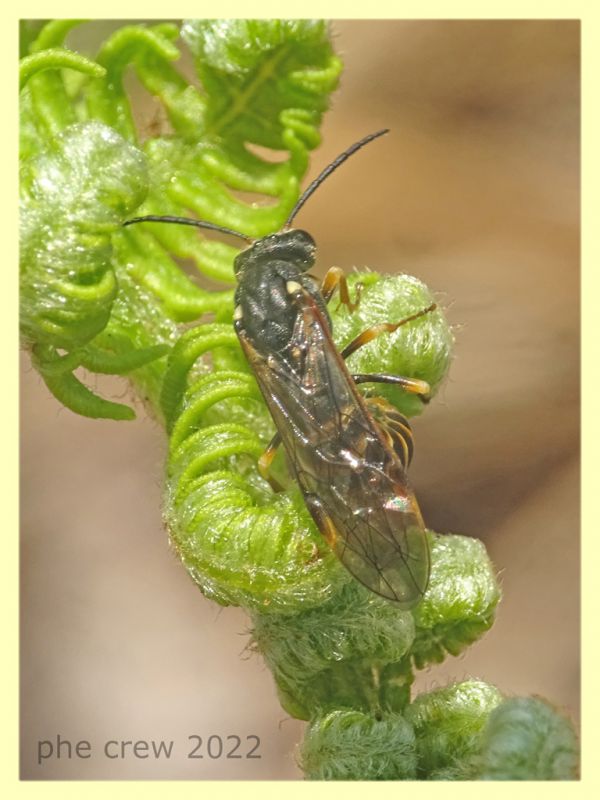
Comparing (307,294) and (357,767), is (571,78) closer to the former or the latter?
(307,294)

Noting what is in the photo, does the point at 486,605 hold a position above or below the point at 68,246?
below

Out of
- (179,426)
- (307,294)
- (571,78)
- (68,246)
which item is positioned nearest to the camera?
(68,246)

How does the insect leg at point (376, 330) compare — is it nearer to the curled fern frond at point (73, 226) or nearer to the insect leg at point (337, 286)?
the insect leg at point (337, 286)

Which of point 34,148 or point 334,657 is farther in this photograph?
point 34,148

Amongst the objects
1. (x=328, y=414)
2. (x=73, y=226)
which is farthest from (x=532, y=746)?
(x=73, y=226)

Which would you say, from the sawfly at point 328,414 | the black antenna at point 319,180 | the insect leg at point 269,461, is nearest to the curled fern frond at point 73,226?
the sawfly at point 328,414

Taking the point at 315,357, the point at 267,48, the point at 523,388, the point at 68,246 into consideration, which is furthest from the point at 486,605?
the point at 523,388

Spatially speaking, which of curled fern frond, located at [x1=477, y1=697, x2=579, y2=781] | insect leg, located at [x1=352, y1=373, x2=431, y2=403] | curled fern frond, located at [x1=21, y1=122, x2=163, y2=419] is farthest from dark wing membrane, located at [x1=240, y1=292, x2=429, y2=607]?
curled fern frond, located at [x1=21, y1=122, x2=163, y2=419]
